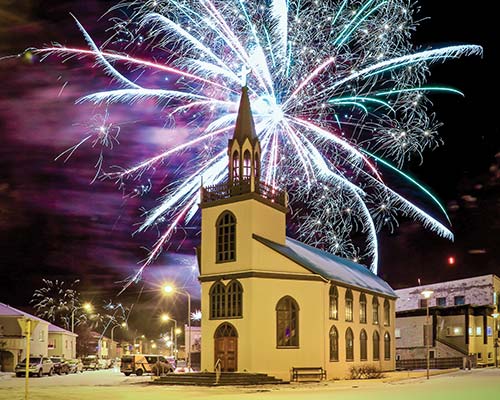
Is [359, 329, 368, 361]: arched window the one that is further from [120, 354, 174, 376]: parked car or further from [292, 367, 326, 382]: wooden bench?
[120, 354, 174, 376]: parked car

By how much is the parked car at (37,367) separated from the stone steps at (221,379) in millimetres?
15050

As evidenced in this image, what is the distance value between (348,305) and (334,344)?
3826 millimetres

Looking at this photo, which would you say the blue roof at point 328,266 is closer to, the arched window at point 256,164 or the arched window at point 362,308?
the arched window at point 362,308

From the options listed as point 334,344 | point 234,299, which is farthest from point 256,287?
point 334,344

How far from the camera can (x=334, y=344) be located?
4016 centimetres

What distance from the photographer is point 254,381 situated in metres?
34.5

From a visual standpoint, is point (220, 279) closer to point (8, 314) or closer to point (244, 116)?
point (244, 116)

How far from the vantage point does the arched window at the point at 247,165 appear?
39281mm

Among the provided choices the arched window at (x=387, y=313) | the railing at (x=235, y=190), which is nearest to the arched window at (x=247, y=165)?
the railing at (x=235, y=190)

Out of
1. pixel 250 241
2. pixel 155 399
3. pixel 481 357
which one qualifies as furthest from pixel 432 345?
pixel 155 399

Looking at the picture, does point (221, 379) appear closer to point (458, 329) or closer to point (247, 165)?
point (247, 165)

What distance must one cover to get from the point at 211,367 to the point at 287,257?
7680 mm

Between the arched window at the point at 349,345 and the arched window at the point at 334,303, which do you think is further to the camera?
the arched window at the point at 349,345

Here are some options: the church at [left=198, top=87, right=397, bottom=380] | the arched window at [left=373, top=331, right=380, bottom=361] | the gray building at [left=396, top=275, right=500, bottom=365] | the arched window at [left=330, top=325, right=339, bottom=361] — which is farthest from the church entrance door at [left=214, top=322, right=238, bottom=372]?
the gray building at [left=396, top=275, right=500, bottom=365]
